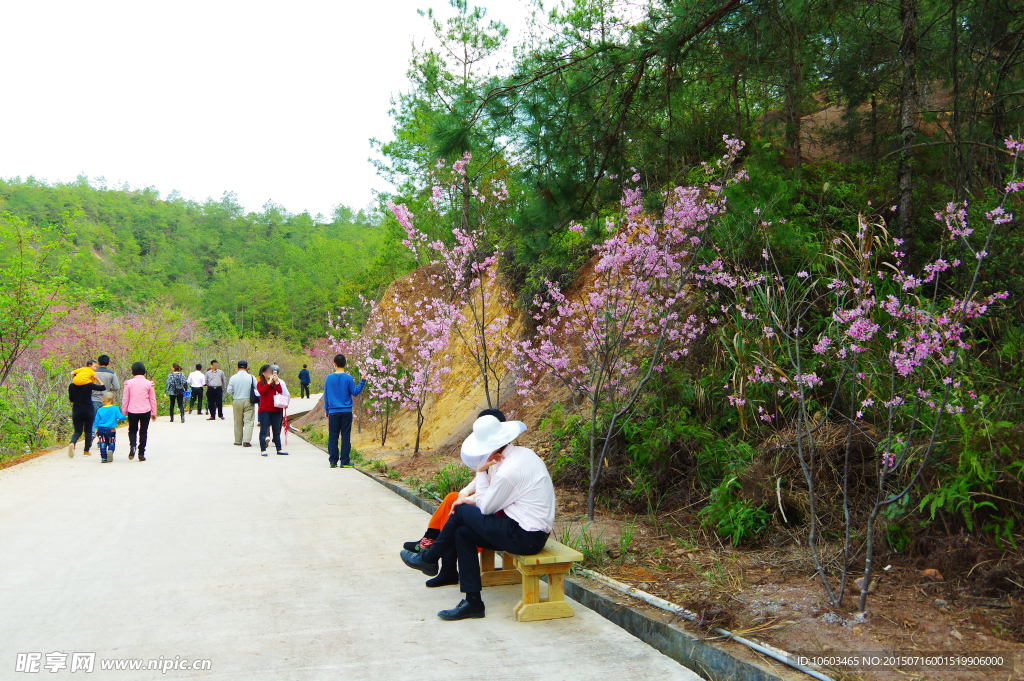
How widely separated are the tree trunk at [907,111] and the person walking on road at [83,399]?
1398 centimetres

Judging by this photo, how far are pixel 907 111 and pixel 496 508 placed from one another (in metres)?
7.04

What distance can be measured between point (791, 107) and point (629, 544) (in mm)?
6523

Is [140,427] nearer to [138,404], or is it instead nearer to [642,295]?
[138,404]

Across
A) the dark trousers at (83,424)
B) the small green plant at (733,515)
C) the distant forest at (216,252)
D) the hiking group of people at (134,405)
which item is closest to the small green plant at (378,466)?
the hiking group of people at (134,405)

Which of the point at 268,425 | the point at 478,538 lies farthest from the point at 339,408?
the point at 478,538

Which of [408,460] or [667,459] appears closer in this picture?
[667,459]

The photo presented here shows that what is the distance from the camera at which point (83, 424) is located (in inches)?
527

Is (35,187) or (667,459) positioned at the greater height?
(35,187)

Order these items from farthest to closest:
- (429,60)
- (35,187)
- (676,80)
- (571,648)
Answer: (35,187) → (429,60) → (676,80) → (571,648)

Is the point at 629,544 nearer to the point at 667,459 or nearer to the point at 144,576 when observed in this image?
the point at 667,459

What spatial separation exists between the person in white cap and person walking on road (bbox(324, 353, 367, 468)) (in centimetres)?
773

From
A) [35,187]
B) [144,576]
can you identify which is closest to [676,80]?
[144,576]

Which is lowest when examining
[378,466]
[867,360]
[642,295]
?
[378,466]

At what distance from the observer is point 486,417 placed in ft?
15.8
